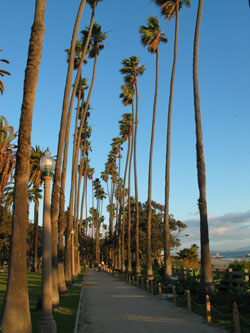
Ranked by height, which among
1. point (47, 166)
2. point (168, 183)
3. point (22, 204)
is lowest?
point (22, 204)

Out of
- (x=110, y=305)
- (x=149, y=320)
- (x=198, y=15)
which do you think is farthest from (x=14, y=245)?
(x=198, y=15)

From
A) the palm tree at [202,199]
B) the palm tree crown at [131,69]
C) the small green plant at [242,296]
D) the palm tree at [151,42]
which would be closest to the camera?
the small green plant at [242,296]

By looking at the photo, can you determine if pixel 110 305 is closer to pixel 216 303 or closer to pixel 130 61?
pixel 216 303

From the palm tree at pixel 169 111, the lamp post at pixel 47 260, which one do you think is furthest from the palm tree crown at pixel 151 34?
the lamp post at pixel 47 260

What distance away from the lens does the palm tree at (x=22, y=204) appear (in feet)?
29.3

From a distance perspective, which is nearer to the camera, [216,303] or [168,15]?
[216,303]

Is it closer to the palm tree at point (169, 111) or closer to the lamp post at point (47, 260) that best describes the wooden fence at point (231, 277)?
the palm tree at point (169, 111)

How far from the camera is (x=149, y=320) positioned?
501 inches

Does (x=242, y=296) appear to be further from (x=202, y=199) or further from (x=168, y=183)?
(x=168, y=183)

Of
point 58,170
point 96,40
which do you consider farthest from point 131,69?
point 58,170

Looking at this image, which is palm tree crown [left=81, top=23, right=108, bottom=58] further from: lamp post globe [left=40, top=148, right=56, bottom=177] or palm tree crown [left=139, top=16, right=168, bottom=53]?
lamp post globe [left=40, top=148, right=56, bottom=177]

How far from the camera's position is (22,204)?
987 centimetres

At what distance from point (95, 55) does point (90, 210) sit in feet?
369

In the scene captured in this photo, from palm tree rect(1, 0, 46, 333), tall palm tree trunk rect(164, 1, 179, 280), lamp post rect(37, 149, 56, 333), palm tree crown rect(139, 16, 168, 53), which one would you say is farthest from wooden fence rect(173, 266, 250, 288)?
palm tree crown rect(139, 16, 168, 53)
